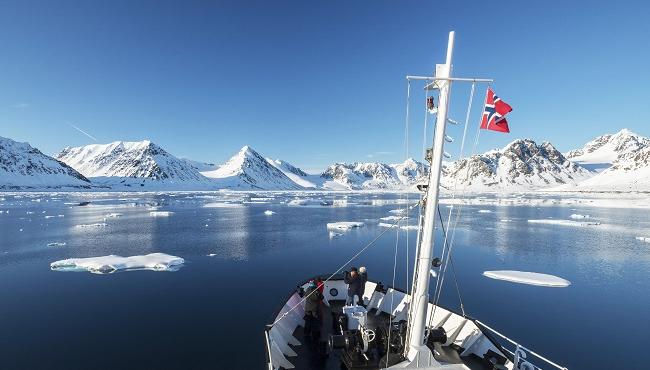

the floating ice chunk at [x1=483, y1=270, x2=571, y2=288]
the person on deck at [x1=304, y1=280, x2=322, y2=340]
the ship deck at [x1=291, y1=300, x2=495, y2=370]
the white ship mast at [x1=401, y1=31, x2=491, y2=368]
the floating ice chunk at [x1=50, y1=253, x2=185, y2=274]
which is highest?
the white ship mast at [x1=401, y1=31, x2=491, y2=368]

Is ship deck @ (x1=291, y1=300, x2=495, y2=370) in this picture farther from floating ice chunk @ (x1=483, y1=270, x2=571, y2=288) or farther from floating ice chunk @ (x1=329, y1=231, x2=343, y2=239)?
floating ice chunk @ (x1=329, y1=231, x2=343, y2=239)

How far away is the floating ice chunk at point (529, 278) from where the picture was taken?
74.2 ft

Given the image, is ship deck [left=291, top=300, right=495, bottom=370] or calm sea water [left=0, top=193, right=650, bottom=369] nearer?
ship deck [left=291, top=300, right=495, bottom=370]

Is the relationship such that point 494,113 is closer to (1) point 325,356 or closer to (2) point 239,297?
(1) point 325,356

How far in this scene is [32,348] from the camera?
13547mm

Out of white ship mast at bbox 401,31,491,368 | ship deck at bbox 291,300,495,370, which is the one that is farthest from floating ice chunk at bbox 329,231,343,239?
white ship mast at bbox 401,31,491,368

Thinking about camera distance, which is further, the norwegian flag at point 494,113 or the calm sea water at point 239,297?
the calm sea water at point 239,297

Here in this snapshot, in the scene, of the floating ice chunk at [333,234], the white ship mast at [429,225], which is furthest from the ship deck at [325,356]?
the floating ice chunk at [333,234]

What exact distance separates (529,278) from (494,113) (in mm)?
20295

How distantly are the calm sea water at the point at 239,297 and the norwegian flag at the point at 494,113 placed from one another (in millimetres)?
10782

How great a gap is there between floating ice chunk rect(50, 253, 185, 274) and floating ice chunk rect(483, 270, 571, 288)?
23.4m

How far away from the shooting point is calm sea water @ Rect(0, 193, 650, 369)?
13570 mm

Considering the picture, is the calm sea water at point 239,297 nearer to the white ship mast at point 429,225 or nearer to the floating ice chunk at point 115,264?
the floating ice chunk at point 115,264

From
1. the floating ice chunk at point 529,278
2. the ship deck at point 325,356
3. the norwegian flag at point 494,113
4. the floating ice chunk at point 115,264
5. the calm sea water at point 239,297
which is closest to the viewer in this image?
the norwegian flag at point 494,113
